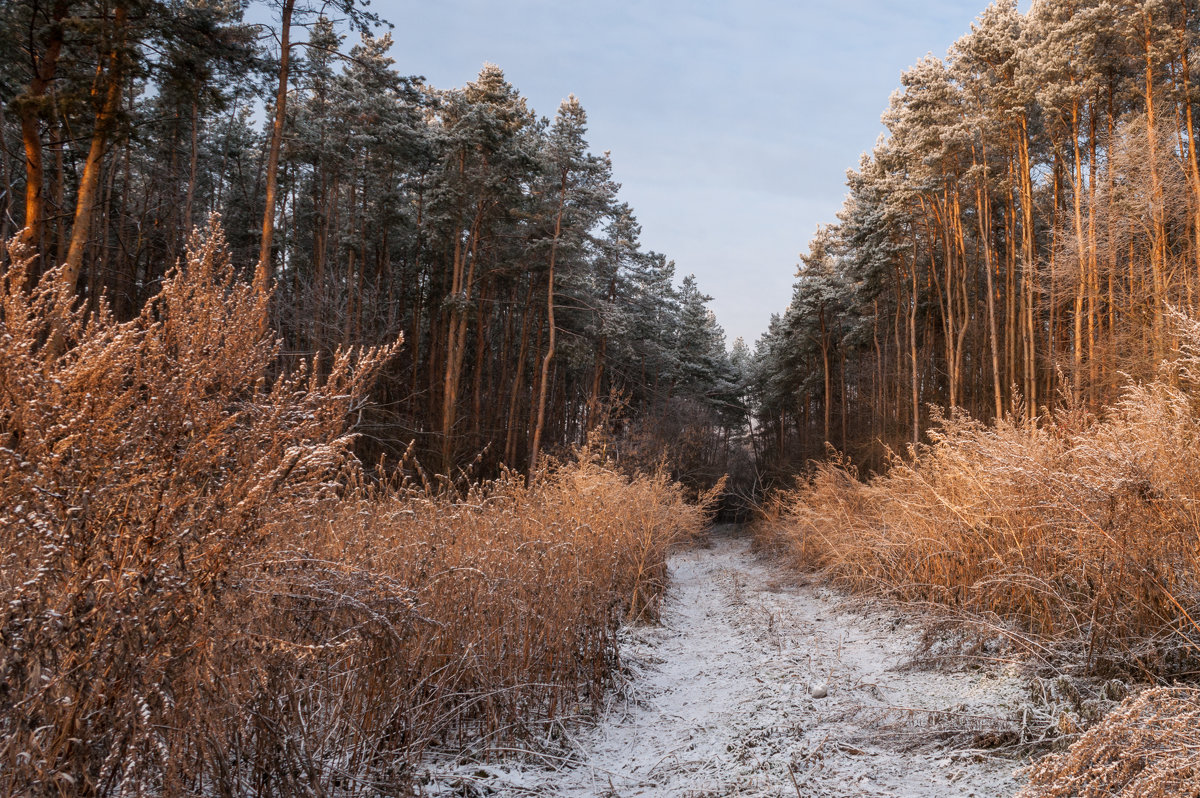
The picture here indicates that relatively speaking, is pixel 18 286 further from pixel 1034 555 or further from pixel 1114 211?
pixel 1114 211

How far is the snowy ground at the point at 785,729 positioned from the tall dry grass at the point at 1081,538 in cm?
57

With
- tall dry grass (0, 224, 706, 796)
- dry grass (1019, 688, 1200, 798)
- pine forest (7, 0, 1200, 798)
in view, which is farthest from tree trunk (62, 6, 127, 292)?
dry grass (1019, 688, 1200, 798)

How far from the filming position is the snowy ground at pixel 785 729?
293 centimetres

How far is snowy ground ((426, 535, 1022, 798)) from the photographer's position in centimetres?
293

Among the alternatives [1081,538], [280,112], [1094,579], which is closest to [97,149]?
[280,112]

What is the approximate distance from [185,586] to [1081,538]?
466 cm

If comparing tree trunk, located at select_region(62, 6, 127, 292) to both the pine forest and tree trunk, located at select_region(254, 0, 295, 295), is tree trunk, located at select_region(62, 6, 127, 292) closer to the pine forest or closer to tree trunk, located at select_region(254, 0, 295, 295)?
the pine forest

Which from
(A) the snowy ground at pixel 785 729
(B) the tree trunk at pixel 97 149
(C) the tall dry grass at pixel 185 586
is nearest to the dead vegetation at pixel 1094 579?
(A) the snowy ground at pixel 785 729

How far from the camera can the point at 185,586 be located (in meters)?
1.85

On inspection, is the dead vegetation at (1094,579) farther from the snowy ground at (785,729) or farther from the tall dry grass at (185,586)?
the tall dry grass at (185,586)

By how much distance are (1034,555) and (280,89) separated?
12.7m

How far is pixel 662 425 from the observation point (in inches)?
1054

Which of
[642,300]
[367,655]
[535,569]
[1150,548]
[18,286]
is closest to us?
[18,286]

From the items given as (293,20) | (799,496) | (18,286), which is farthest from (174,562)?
(799,496)
